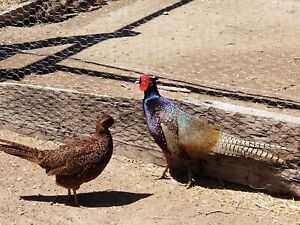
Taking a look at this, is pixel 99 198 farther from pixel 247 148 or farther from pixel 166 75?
pixel 166 75

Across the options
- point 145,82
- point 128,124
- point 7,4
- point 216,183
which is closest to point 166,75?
point 128,124

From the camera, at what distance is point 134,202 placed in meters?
4.05

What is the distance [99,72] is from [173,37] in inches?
47.0

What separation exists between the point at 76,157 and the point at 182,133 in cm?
66

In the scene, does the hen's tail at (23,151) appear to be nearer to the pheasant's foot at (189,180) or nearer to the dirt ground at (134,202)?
the dirt ground at (134,202)

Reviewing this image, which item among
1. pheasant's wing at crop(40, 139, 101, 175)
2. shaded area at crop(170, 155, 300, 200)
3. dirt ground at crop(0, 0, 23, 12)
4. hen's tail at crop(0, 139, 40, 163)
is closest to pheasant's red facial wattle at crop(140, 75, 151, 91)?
pheasant's wing at crop(40, 139, 101, 175)

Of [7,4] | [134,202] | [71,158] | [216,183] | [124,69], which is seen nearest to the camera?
[71,158]

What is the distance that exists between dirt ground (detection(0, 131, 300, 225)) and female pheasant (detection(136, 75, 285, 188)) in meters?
0.27

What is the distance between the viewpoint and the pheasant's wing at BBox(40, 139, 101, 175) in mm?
3826

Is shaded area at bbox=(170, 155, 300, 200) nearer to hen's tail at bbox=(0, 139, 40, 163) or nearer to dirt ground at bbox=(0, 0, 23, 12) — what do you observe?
hen's tail at bbox=(0, 139, 40, 163)

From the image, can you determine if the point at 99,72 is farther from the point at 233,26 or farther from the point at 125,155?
the point at 233,26

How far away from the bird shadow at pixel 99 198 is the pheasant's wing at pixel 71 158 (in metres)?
0.26

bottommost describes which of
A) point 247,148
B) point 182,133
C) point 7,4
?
point 247,148

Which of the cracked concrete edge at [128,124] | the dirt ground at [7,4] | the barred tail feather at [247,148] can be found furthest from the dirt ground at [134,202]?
the dirt ground at [7,4]
